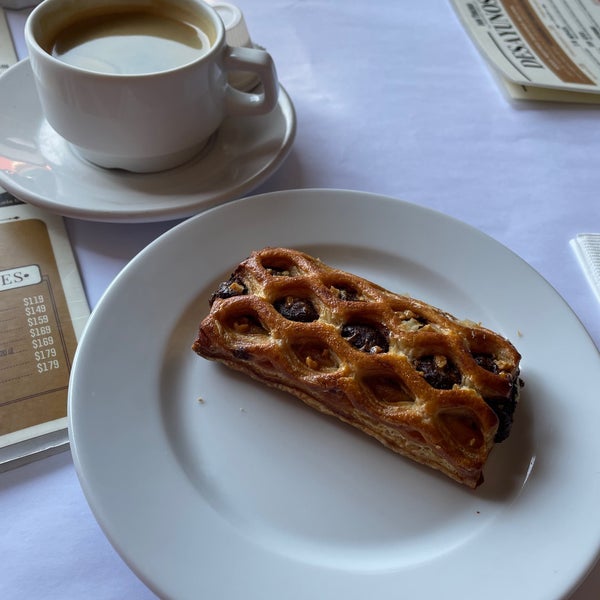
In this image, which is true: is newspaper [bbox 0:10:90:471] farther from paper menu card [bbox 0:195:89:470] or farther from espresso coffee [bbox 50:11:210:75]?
espresso coffee [bbox 50:11:210:75]

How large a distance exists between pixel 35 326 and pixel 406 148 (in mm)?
695

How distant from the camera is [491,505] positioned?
656mm

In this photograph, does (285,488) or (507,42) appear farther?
(507,42)

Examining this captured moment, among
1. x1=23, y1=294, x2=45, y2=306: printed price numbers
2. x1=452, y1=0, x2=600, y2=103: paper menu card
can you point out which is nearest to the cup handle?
x1=23, y1=294, x2=45, y2=306: printed price numbers

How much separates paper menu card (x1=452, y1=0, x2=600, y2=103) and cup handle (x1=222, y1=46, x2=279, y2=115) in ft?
1.74

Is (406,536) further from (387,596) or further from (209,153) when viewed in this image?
(209,153)

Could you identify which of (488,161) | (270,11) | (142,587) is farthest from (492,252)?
(270,11)

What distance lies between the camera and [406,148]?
1.10 metres

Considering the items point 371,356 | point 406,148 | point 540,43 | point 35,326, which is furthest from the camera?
point 540,43

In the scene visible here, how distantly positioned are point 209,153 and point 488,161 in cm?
50

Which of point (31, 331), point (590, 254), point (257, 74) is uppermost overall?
point (257, 74)

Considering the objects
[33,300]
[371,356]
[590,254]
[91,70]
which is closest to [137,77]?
[91,70]

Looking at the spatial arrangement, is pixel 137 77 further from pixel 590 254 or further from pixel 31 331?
pixel 590 254

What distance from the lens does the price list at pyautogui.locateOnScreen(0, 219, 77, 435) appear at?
0.71m
